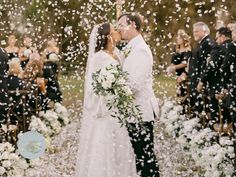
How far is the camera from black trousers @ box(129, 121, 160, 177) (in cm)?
709

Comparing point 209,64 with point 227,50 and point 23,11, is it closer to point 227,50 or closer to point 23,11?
point 227,50

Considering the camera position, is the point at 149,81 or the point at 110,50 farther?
the point at 110,50

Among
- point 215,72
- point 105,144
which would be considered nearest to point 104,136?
point 105,144

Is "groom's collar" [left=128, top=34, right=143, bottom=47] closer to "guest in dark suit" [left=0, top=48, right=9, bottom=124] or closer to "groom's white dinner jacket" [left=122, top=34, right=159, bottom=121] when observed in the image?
"groom's white dinner jacket" [left=122, top=34, right=159, bottom=121]

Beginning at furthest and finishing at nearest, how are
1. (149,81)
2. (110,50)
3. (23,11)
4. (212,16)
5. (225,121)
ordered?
1. (212,16)
2. (23,11)
3. (225,121)
4. (110,50)
5. (149,81)

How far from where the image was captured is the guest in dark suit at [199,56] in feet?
33.9

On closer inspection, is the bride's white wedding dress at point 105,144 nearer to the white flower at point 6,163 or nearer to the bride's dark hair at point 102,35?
the bride's dark hair at point 102,35

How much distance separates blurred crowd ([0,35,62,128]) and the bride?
163 cm

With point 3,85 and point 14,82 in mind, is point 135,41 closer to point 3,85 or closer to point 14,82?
point 3,85

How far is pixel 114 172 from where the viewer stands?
7508 millimetres

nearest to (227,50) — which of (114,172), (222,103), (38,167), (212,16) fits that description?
(222,103)

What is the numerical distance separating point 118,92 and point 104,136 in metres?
0.82

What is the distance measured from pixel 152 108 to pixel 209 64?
2.99m

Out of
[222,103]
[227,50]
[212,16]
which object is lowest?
[222,103]
